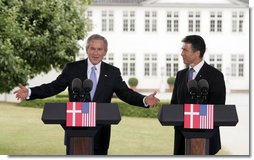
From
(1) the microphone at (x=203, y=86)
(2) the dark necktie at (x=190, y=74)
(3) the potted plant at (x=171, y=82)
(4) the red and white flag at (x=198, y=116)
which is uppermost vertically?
(2) the dark necktie at (x=190, y=74)

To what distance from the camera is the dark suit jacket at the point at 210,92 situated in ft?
14.6

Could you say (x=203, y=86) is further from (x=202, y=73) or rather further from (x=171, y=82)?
(x=171, y=82)

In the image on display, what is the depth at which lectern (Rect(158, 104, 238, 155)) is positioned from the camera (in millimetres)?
3914

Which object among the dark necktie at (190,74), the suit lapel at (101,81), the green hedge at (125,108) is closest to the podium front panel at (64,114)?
the suit lapel at (101,81)

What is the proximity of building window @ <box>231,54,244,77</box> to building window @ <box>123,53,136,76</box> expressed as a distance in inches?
43.8

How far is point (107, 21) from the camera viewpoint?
6629mm

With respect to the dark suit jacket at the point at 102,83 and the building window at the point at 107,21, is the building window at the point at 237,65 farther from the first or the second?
the dark suit jacket at the point at 102,83

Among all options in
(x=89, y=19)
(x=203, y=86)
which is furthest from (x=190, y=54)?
(x=89, y=19)

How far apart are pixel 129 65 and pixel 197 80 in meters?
2.18

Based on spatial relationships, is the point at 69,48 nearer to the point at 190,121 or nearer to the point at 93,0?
the point at 93,0

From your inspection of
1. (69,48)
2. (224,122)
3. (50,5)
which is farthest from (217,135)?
(50,5)

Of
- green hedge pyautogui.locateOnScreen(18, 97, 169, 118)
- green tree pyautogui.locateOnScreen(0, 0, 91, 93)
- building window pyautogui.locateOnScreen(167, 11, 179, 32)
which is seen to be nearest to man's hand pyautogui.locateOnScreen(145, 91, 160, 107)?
green hedge pyautogui.locateOnScreen(18, 97, 169, 118)

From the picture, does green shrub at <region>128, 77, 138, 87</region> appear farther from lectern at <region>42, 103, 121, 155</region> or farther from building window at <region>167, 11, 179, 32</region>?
lectern at <region>42, 103, 121, 155</region>

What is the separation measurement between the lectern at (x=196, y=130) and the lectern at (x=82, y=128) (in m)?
0.33
